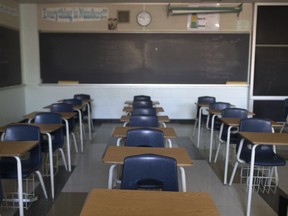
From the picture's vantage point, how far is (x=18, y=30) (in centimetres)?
722

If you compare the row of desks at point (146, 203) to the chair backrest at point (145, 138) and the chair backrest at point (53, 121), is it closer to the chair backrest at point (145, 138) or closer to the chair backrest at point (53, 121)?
the chair backrest at point (145, 138)

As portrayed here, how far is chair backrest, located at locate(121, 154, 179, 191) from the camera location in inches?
79.0

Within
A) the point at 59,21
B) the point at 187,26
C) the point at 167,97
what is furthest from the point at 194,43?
the point at 59,21

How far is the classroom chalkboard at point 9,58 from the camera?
6.40m

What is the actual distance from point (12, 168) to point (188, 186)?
1.98 meters

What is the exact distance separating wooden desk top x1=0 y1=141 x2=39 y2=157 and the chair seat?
278 millimetres

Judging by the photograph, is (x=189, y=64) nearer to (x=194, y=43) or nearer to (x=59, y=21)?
(x=194, y=43)

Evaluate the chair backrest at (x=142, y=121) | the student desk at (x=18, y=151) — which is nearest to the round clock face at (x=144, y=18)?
the chair backrest at (x=142, y=121)

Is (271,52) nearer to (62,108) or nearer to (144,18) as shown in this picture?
(144,18)

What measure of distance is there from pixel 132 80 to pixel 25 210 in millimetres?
4887

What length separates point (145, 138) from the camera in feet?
9.52

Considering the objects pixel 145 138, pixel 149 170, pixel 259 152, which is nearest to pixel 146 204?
pixel 149 170

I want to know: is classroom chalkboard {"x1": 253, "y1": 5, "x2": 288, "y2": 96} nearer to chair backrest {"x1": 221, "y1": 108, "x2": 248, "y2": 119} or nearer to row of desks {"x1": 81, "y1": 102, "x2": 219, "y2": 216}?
chair backrest {"x1": 221, "y1": 108, "x2": 248, "y2": 119}


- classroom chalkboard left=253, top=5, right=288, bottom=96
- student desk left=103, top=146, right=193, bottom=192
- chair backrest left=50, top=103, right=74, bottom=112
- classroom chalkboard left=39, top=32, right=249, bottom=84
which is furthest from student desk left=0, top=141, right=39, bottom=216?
classroom chalkboard left=253, top=5, right=288, bottom=96
